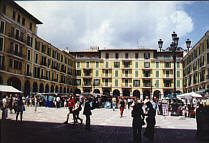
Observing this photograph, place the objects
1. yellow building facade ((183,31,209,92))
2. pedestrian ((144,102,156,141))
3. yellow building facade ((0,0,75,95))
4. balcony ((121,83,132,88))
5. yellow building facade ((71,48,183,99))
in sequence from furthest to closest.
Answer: balcony ((121,83,132,88)) → yellow building facade ((71,48,183,99)) → yellow building facade ((183,31,209,92)) → yellow building facade ((0,0,75,95)) → pedestrian ((144,102,156,141))

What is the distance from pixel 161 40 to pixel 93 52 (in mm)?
40987

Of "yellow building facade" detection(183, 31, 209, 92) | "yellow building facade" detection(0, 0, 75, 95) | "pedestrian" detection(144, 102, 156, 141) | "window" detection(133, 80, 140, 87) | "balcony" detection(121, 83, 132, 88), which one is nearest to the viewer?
"pedestrian" detection(144, 102, 156, 141)

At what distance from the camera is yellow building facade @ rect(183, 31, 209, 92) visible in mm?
34922

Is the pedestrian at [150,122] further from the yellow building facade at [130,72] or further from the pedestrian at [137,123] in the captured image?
the yellow building facade at [130,72]

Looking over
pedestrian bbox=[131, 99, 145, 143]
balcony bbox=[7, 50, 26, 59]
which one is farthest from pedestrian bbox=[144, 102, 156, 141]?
balcony bbox=[7, 50, 26, 59]

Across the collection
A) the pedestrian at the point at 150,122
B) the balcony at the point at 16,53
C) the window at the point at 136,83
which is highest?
the balcony at the point at 16,53

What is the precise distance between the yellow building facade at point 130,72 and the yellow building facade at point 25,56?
8.43 metres

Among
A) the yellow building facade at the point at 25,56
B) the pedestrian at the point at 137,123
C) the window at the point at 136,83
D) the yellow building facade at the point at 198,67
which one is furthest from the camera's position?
the window at the point at 136,83

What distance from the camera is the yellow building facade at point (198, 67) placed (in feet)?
115

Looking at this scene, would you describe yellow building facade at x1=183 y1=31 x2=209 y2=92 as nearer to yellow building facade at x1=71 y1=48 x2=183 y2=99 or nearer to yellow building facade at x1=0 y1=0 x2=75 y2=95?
yellow building facade at x1=71 y1=48 x2=183 y2=99

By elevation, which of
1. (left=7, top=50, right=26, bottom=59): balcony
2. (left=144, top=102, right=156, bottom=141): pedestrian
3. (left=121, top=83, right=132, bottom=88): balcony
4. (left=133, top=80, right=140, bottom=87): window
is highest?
(left=7, top=50, right=26, bottom=59): balcony

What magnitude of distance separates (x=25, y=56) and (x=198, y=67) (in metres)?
29.9

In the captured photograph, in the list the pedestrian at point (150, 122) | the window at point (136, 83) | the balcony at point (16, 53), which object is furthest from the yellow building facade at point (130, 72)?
the pedestrian at point (150, 122)

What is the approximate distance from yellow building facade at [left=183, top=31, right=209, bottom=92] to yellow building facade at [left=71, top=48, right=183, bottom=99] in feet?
16.6
